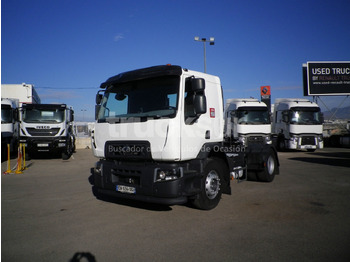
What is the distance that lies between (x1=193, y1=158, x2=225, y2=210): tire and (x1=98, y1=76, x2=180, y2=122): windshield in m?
1.39

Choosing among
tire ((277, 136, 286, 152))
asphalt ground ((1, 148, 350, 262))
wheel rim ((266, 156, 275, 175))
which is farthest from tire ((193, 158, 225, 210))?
tire ((277, 136, 286, 152))

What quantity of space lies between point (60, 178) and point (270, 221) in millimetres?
7139

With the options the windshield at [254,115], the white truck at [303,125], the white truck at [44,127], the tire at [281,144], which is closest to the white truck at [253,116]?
the windshield at [254,115]

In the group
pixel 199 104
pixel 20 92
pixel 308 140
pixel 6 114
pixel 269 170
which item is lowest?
pixel 269 170

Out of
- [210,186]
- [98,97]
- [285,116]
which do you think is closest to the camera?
[210,186]

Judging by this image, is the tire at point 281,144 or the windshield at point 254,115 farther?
the tire at point 281,144

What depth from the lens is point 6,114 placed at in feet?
48.1

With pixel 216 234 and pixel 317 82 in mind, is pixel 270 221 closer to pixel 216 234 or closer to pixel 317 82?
pixel 216 234

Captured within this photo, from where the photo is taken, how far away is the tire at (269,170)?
7.92 m

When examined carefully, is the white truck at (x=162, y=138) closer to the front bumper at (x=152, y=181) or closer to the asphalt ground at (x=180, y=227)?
the front bumper at (x=152, y=181)

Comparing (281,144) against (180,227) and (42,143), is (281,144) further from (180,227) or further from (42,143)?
(180,227)

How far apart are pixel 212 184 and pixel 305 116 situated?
1387 cm

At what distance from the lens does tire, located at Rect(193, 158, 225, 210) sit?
16.9ft

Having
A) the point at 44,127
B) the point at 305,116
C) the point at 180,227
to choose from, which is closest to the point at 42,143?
the point at 44,127
